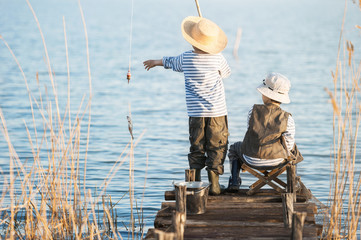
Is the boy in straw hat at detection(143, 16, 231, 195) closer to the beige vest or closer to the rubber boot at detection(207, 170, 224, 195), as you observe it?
the rubber boot at detection(207, 170, 224, 195)

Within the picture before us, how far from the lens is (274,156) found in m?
5.64

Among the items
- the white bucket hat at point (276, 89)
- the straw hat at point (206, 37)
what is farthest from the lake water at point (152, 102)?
the straw hat at point (206, 37)

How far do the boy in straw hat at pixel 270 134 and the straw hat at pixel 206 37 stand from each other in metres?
0.48

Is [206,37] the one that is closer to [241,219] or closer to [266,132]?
[266,132]

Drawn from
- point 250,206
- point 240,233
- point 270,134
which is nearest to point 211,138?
point 270,134

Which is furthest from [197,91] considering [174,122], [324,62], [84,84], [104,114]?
[324,62]

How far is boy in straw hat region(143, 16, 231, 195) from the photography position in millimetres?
5750

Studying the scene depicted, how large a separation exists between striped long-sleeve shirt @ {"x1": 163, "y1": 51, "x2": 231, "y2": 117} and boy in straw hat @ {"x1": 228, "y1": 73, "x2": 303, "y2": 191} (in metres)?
0.30

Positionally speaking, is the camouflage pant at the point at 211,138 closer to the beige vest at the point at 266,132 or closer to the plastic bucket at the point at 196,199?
the beige vest at the point at 266,132

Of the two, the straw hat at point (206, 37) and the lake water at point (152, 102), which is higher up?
the straw hat at point (206, 37)

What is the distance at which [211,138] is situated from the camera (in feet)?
19.0

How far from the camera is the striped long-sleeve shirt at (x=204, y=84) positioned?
18.9ft

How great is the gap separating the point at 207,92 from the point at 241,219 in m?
1.18

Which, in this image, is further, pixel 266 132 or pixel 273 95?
pixel 273 95
